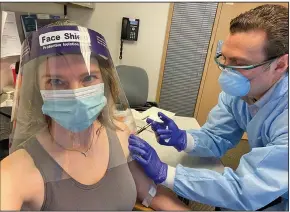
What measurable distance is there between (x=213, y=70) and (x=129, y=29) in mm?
1187

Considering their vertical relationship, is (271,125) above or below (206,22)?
below

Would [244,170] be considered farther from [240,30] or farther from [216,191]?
[240,30]

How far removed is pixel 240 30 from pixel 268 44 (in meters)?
0.14

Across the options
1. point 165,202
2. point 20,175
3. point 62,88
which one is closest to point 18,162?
point 20,175

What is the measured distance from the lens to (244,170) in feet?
2.96

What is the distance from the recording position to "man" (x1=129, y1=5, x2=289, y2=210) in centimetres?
85

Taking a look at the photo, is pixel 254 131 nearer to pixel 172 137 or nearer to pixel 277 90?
pixel 277 90

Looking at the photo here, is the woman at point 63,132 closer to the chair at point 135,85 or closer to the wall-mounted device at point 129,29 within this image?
the chair at point 135,85

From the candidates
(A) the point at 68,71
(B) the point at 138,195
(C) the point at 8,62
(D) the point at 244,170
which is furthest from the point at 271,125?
(C) the point at 8,62

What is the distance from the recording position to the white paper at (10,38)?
1478mm

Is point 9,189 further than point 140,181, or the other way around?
point 140,181

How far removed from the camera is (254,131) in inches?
42.6

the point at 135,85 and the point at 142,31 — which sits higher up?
the point at 142,31

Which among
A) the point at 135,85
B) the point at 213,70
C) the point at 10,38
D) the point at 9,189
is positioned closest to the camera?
the point at 9,189
